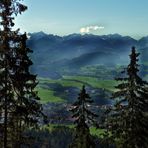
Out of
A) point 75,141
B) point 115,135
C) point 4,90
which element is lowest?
point 75,141

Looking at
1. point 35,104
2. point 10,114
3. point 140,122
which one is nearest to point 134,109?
point 140,122

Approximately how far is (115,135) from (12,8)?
17627 millimetres

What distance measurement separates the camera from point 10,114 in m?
28.8

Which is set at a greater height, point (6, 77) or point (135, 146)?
point (6, 77)

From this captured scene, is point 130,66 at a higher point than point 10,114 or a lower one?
higher

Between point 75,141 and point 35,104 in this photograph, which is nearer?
point 35,104

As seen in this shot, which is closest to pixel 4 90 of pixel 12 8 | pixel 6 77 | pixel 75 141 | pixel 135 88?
pixel 6 77

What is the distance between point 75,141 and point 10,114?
2542 centimetres

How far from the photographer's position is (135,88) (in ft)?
130

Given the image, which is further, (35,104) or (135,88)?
(135,88)

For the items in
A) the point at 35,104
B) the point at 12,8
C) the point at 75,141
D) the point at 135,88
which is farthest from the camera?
the point at 75,141

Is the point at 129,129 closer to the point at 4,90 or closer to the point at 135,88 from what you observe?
the point at 135,88

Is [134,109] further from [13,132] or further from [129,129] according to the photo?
[13,132]

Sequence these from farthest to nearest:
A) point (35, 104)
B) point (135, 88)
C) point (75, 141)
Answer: point (75, 141) → point (135, 88) → point (35, 104)
